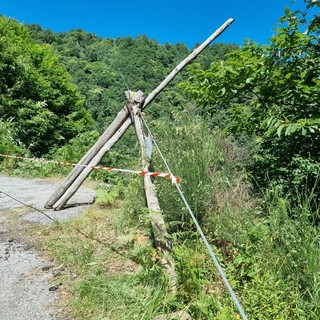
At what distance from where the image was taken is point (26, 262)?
3.27 metres

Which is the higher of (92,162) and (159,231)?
(92,162)

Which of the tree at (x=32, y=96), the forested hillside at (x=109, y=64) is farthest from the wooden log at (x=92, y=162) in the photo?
the forested hillside at (x=109, y=64)

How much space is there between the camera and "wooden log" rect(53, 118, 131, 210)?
185 inches

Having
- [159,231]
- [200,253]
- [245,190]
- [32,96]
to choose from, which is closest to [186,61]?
[245,190]

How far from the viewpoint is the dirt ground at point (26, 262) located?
8.09 ft

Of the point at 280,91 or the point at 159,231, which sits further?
the point at 280,91

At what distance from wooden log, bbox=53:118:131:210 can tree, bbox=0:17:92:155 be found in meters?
6.37

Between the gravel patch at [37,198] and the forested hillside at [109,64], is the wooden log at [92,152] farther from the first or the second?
the forested hillside at [109,64]

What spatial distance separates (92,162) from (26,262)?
1.94 meters

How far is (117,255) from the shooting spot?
323 centimetres

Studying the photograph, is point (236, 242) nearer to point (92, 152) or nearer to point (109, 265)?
point (109, 265)

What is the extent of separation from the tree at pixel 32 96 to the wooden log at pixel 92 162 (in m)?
6.37

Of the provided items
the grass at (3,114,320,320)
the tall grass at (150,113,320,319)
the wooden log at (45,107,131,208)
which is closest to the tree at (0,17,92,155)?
the wooden log at (45,107,131,208)

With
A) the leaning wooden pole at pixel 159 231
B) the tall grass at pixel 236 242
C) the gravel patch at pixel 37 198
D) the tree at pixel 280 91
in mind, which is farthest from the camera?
the gravel patch at pixel 37 198
